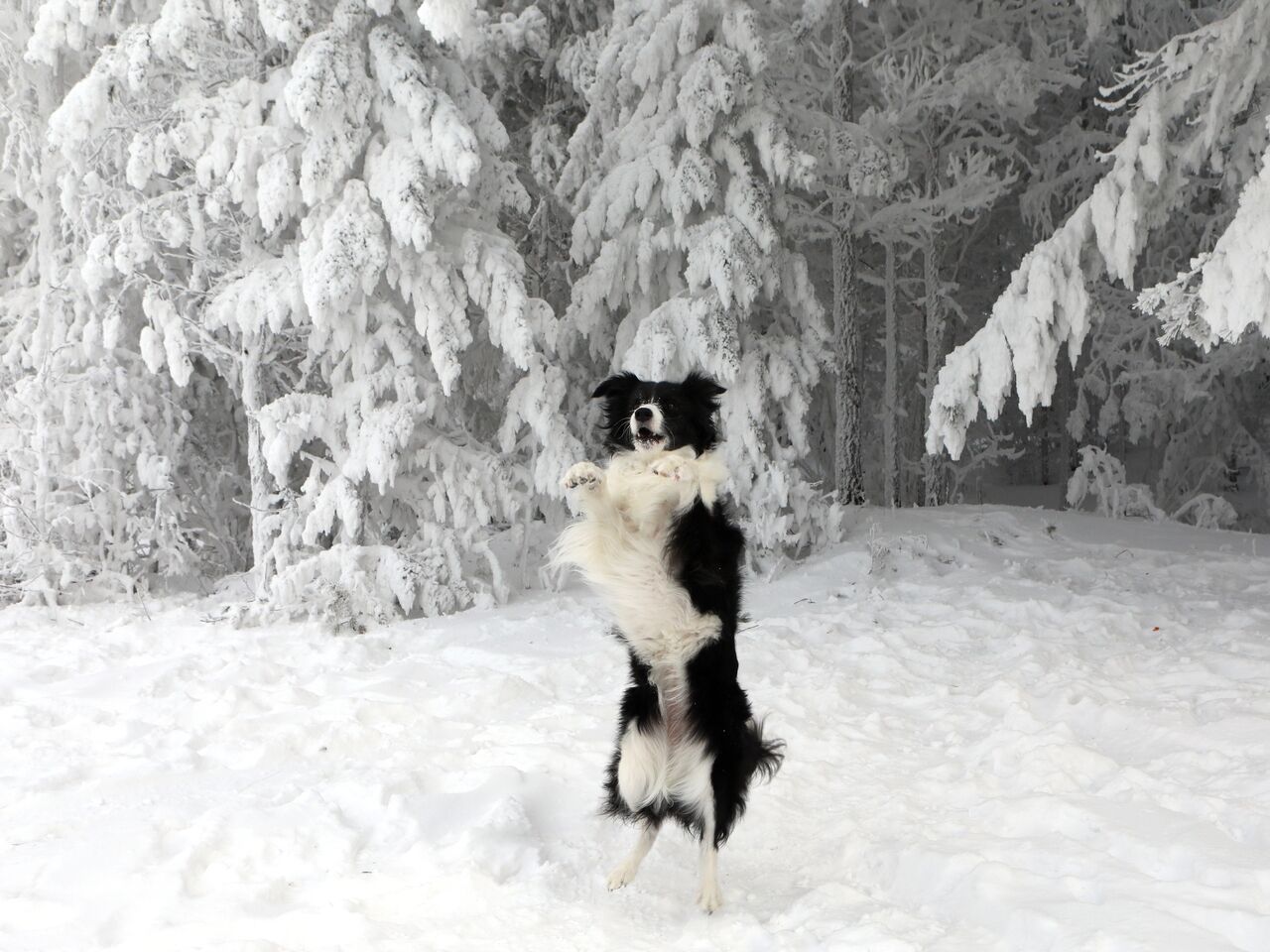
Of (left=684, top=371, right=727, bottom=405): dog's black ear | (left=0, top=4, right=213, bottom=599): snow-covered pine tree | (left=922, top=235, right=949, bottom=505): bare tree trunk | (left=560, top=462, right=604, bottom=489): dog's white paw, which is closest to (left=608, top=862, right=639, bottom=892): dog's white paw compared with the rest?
(left=560, top=462, right=604, bottom=489): dog's white paw

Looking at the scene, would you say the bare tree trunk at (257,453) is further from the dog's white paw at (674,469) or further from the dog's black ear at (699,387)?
the dog's white paw at (674,469)

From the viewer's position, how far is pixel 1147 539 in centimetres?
988

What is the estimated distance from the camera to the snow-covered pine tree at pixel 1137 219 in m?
5.48

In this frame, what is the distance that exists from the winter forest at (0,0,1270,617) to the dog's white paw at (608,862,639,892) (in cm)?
379

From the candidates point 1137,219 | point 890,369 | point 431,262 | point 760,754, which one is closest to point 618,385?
point 760,754

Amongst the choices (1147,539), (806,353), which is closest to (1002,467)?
(1147,539)

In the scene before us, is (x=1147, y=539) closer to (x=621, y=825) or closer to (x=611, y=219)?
(x=611, y=219)

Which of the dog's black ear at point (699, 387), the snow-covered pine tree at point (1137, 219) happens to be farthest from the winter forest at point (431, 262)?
the dog's black ear at point (699, 387)

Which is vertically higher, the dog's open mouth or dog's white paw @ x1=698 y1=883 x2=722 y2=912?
the dog's open mouth

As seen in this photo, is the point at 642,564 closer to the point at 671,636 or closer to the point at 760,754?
the point at 671,636

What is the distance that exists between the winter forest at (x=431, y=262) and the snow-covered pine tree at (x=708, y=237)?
0.03m

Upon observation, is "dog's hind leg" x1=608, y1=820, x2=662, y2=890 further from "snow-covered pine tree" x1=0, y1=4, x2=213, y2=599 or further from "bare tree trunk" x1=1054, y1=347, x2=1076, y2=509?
"bare tree trunk" x1=1054, y1=347, x2=1076, y2=509

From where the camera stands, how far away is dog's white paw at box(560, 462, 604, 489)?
3.40 m

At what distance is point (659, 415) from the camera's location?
12.3 ft
